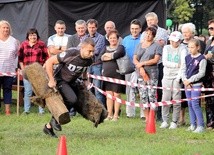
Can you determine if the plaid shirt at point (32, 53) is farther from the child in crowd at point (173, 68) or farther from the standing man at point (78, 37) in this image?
the child in crowd at point (173, 68)

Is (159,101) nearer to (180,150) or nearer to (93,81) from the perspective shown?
(93,81)

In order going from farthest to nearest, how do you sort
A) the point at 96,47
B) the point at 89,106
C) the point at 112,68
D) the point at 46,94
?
the point at 96,47 → the point at 112,68 → the point at 89,106 → the point at 46,94

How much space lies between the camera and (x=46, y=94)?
9156mm

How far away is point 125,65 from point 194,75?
6.66 feet

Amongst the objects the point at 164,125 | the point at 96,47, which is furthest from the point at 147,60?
the point at 96,47

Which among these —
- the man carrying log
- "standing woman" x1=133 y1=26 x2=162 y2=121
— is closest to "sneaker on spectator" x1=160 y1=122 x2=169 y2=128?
"standing woman" x1=133 y1=26 x2=162 y2=121

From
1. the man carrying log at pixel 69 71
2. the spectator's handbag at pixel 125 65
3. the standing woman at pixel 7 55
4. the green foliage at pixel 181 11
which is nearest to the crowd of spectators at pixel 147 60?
the standing woman at pixel 7 55

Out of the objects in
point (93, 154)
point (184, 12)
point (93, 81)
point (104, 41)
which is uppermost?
point (184, 12)

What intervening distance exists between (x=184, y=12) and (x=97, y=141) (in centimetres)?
4689

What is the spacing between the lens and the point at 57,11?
1455 cm

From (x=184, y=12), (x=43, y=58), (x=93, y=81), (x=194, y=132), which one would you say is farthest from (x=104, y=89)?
(x=184, y=12)

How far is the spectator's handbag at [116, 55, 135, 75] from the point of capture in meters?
11.7

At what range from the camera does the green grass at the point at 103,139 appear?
26.6 feet

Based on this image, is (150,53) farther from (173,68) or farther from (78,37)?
(78,37)
